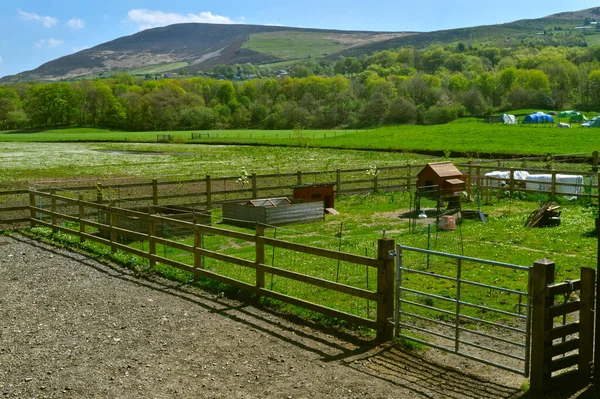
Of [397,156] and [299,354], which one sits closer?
[299,354]

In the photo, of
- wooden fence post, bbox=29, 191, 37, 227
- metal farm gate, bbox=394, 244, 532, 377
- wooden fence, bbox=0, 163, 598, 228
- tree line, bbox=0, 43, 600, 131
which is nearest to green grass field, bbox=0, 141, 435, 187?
wooden fence, bbox=0, 163, 598, 228

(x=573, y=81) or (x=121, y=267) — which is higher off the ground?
(x=573, y=81)

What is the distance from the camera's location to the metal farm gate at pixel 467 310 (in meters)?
8.16

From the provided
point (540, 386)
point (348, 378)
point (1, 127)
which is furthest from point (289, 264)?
point (1, 127)

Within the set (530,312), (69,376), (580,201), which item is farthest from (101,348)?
(580,201)

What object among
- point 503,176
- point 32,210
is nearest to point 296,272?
point 32,210

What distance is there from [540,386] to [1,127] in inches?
6349

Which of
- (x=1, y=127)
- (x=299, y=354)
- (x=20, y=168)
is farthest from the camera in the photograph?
(x=1, y=127)

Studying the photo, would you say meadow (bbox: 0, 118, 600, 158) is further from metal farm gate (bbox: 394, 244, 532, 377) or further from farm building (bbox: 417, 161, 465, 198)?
metal farm gate (bbox: 394, 244, 532, 377)

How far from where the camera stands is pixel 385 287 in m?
9.31

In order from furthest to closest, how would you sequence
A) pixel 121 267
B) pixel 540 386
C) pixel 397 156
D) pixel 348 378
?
1. pixel 397 156
2. pixel 121 267
3. pixel 348 378
4. pixel 540 386

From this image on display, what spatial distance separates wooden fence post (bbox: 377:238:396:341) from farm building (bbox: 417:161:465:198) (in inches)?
671

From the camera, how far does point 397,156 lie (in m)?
58.5

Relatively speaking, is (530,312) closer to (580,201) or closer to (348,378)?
(348,378)
